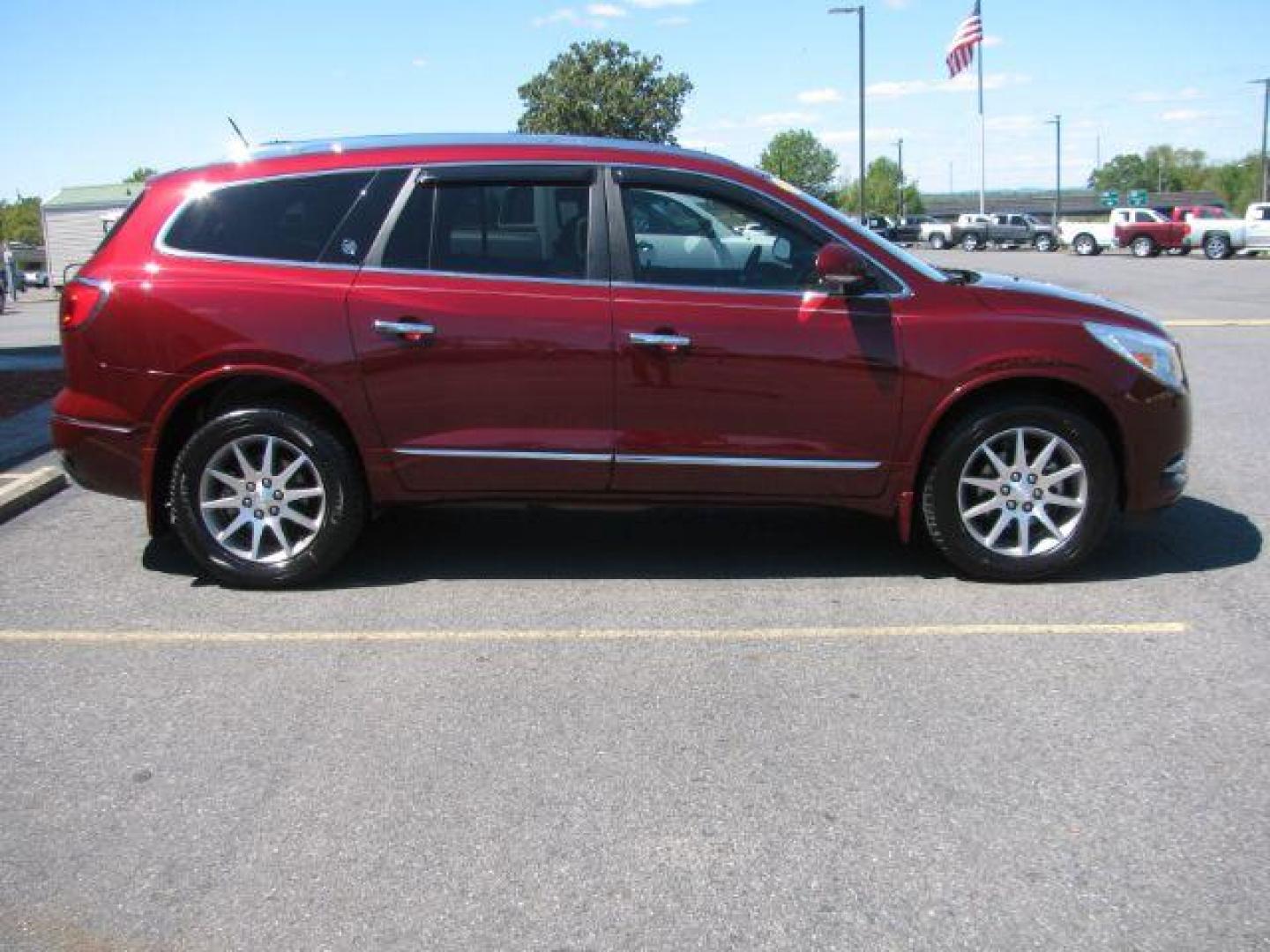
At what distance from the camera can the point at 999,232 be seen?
58.9 metres

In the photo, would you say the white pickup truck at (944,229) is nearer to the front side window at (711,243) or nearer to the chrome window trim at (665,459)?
the front side window at (711,243)

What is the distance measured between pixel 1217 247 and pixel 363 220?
42.6m

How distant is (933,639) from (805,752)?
3.85ft

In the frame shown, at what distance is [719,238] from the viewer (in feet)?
17.2

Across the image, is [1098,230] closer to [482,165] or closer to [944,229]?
[944,229]

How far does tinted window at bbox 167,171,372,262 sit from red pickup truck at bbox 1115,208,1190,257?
144 feet

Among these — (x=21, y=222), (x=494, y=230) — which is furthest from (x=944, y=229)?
(x=21, y=222)

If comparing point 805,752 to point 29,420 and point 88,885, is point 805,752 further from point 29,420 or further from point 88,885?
point 29,420

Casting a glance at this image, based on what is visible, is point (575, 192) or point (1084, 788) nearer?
point (1084, 788)

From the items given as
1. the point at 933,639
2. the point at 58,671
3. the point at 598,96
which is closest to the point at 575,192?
the point at 933,639

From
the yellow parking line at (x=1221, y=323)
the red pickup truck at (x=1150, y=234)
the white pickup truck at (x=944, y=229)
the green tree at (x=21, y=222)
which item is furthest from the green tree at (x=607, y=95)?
the green tree at (x=21, y=222)

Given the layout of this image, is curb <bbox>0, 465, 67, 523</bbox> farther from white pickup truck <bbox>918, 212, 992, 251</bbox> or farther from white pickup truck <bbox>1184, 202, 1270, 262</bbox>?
white pickup truck <bbox>918, 212, 992, 251</bbox>

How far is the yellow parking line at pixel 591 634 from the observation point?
474cm

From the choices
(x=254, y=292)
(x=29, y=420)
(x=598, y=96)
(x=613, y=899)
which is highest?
(x=598, y=96)
